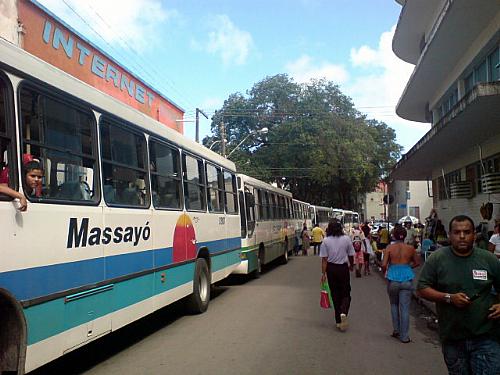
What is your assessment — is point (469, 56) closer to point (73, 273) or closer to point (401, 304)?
point (401, 304)

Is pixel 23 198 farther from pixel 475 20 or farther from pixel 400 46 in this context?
pixel 400 46

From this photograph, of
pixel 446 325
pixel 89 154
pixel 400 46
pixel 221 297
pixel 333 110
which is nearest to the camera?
pixel 446 325

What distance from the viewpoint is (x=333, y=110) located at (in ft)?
156

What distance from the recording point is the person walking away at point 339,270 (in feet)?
27.1

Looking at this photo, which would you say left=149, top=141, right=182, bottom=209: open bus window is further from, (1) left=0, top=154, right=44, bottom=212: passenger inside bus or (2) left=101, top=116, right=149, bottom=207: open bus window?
(1) left=0, top=154, right=44, bottom=212: passenger inside bus

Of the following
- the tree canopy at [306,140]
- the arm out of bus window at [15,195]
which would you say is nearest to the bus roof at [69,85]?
the arm out of bus window at [15,195]

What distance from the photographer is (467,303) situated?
11.6 ft

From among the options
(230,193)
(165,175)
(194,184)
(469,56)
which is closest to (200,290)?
(194,184)

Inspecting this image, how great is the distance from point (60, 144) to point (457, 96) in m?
17.4

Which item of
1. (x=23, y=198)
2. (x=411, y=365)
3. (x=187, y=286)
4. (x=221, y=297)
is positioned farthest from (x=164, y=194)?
(x=221, y=297)

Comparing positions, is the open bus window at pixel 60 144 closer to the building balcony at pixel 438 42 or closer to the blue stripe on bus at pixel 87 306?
the blue stripe on bus at pixel 87 306

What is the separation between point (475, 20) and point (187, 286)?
11.1 m

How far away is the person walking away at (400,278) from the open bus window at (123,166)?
11.8 ft

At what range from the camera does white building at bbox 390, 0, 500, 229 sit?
1250cm
